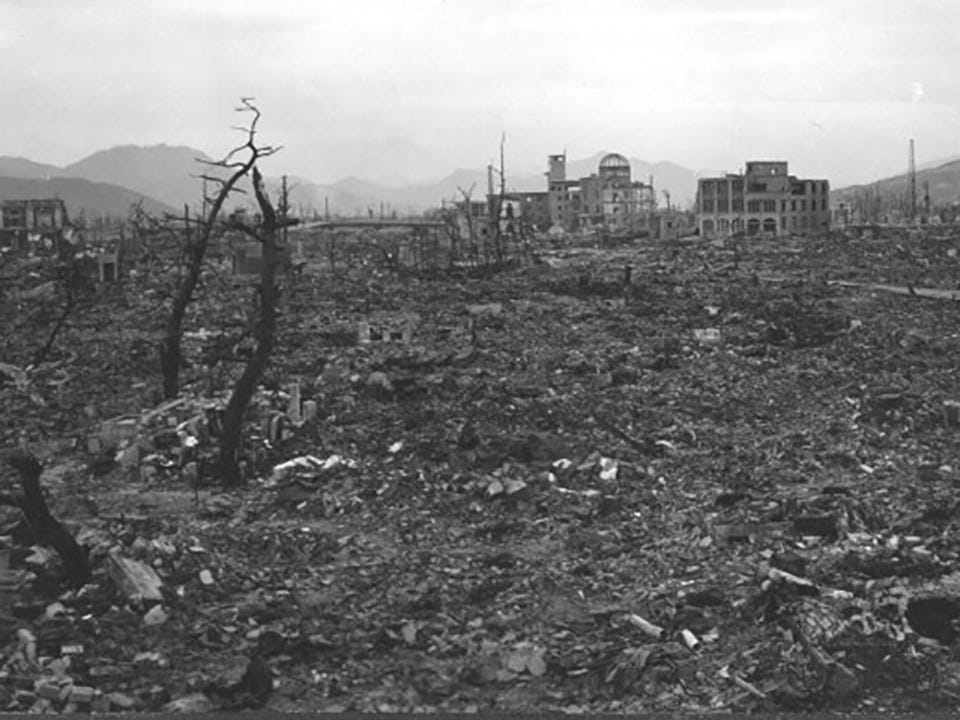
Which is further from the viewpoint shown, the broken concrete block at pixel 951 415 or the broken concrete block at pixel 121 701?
the broken concrete block at pixel 951 415

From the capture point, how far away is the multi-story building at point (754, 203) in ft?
221

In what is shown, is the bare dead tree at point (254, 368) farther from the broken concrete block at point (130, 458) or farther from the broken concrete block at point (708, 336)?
the broken concrete block at point (708, 336)

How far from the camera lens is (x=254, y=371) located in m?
10.4

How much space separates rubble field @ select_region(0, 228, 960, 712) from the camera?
5.64 m

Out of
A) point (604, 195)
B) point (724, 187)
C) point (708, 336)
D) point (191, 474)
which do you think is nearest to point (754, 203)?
point (724, 187)

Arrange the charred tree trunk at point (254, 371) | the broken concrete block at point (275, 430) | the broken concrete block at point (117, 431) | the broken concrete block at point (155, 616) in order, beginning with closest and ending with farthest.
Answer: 1. the broken concrete block at point (155, 616)
2. the charred tree trunk at point (254, 371)
3. the broken concrete block at point (275, 430)
4. the broken concrete block at point (117, 431)

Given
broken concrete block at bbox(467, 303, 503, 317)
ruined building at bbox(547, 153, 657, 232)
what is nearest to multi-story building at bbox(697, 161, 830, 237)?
ruined building at bbox(547, 153, 657, 232)

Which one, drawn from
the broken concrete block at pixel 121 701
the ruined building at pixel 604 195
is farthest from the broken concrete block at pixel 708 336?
the ruined building at pixel 604 195

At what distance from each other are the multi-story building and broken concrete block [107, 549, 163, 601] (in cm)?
6246

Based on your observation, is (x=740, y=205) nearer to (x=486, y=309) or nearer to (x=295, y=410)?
(x=486, y=309)

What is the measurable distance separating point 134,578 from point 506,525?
2.89m

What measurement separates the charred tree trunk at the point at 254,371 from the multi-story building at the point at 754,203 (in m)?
58.4

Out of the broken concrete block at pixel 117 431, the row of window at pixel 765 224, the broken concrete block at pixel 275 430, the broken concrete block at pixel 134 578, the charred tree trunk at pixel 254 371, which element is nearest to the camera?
the broken concrete block at pixel 134 578

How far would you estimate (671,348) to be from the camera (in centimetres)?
1630
